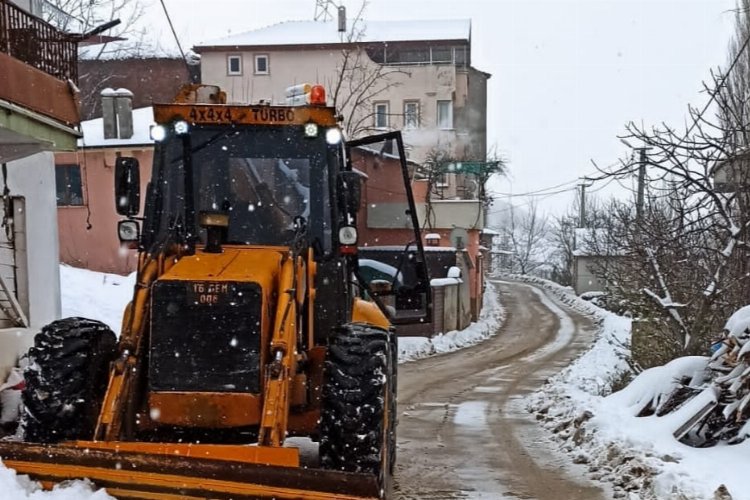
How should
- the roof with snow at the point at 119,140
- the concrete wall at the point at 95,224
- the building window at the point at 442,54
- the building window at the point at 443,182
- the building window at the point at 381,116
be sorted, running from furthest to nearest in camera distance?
the building window at the point at 442,54 → the building window at the point at 381,116 → the building window at the point at 443,182 → the concrete wall at the point at 95,224 → the roof with snow at the point at 119,140

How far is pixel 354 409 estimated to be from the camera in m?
5.21

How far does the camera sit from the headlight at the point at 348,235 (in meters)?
6.16

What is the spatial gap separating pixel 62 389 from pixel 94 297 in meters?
11.4

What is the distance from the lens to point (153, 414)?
5211 millimetres

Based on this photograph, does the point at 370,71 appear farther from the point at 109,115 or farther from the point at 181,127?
the point at 181,127

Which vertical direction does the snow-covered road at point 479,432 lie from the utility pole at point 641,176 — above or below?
below

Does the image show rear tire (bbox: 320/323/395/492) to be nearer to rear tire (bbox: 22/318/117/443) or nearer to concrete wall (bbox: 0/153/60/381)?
rear tire (bbox: 22/318/117/443)

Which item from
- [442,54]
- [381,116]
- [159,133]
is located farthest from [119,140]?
[442,54]

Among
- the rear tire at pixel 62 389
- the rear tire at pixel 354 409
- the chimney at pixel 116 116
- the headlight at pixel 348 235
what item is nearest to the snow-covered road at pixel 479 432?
the rear tire at pixel 354 409

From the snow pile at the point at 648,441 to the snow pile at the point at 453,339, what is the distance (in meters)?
8.73

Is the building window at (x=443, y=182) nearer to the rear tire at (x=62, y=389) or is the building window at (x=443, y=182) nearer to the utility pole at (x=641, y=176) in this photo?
the utility pole at (x=641, y=176)

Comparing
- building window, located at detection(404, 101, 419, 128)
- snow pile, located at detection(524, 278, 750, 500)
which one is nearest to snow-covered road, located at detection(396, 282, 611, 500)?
snow pile, located at detection(524, 278, 750, 500)

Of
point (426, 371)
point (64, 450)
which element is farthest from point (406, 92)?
point (64, 450)

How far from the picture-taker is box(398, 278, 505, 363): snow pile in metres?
21.3
